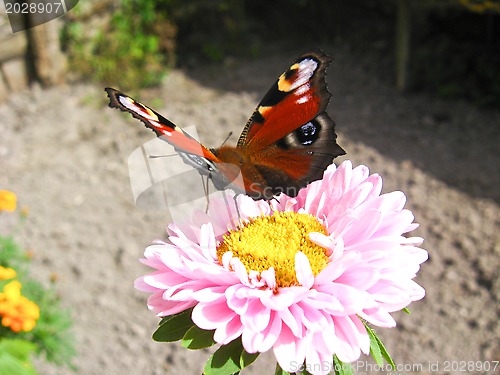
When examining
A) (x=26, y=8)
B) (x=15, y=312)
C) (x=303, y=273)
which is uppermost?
(x=303, y=273)

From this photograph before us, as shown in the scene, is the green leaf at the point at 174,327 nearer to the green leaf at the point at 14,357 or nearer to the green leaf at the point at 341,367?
the green leaf at the point at 341,367

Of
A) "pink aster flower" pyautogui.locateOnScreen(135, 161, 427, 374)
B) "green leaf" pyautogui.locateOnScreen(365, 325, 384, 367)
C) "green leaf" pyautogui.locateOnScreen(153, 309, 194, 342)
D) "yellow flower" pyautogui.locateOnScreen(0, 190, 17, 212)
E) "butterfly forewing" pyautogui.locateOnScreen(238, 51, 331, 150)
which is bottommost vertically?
"yellow flower" pyautogui.locateOnScreen(0, 190, 17, 212)

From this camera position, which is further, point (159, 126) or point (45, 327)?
point (45, 327)

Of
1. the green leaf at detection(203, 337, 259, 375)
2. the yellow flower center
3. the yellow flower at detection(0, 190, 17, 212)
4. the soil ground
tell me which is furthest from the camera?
the soil ground

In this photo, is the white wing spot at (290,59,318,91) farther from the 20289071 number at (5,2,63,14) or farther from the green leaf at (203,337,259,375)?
the 20289071 number at (5,2,63,14)

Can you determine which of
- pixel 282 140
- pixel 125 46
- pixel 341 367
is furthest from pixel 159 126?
pixel 125 46

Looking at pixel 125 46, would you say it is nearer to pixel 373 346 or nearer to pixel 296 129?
pixel 296 129

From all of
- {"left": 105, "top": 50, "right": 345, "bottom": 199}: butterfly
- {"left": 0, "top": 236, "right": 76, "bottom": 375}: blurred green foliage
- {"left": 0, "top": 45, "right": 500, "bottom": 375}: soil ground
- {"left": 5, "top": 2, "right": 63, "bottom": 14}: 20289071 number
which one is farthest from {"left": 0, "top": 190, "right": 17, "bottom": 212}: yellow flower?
{"left": 5, "top": 2, "right": 63, "bottom": 14}: 20289071 number

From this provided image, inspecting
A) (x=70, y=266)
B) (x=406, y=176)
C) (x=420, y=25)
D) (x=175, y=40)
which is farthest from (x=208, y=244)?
(x=175, y=40)

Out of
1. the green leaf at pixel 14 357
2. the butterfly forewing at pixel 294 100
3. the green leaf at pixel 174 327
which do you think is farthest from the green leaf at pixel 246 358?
the green leaf at pixel 14 357
